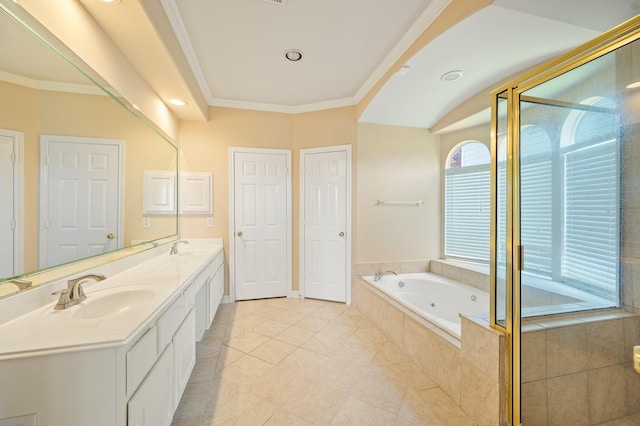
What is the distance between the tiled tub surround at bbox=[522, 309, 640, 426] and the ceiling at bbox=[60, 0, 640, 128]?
180 centimetres

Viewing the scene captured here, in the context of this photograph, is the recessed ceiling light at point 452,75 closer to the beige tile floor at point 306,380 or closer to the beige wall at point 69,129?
the beige tile floor at point 306,380

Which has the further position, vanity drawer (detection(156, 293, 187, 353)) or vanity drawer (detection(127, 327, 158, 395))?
vanity drawer (detection(156, 293, 187, 353))

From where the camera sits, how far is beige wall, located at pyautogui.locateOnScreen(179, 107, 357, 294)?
3.04 meters

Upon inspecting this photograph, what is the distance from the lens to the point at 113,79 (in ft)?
5.31

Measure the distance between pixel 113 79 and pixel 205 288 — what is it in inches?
70.0

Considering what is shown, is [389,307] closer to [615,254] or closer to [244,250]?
[615,254]

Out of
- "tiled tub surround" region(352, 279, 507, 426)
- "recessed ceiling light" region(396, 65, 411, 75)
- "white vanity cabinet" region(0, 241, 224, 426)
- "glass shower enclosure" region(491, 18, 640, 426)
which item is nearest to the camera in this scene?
"white vanity cabinet" region(0, 241, 224, 426)

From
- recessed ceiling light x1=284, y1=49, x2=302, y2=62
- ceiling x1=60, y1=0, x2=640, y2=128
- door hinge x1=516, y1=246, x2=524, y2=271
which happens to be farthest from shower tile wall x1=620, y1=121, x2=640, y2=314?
recessed ceiling light x1=284, y1=49, x2=302, y2=62

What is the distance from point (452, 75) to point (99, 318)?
3066 millimetres

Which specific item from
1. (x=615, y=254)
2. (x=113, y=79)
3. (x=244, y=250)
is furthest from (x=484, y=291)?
(x=113, y=79)

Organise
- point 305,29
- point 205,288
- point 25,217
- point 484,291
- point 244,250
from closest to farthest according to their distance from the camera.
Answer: point 25,217, point 305,29, point 205,288, point 484,291, point 244,250

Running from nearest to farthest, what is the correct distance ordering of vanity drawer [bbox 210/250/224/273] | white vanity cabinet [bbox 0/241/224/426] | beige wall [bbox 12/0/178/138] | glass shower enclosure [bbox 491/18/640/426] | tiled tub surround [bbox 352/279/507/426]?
white vanity cabinet [bbox 0/241/224/426]
beige wall [bbox 12/0/178/138]
glass shower enclosure [bbox 491/18/640/426]
tiled tub surround [bbox 352/279/507/426]
vanity drawer [bbox 210/250/224/273]

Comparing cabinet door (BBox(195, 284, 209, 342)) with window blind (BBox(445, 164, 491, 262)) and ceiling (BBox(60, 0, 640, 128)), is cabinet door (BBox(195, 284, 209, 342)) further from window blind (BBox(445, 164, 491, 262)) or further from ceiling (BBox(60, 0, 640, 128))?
window blind (BBox(445, 164, 491, 262))

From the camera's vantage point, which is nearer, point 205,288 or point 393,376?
point 393,376
